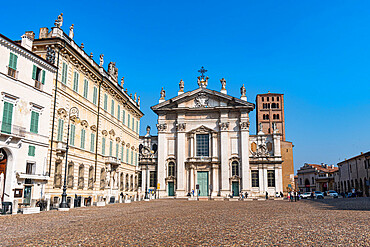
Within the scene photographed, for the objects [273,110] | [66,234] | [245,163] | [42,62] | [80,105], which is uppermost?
[273,110]

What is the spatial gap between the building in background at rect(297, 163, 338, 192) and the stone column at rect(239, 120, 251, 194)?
5766cm

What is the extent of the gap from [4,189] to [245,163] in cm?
3568

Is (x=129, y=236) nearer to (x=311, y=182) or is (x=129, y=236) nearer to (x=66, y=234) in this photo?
(x=66, y=234)

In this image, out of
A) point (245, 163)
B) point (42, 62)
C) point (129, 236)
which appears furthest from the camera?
point (245, 163)

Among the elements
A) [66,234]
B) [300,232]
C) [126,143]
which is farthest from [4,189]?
[126,143]

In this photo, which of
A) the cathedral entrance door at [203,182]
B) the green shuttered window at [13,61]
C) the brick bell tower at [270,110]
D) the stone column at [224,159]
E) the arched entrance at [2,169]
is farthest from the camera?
the brick bell tower at [270,110]

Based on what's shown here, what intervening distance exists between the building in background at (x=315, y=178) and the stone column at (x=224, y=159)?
59.1 m

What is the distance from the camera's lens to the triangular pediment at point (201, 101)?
51719 millimetres

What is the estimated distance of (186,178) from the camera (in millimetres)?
50969

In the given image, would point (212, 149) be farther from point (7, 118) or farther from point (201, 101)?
point (7, 118)

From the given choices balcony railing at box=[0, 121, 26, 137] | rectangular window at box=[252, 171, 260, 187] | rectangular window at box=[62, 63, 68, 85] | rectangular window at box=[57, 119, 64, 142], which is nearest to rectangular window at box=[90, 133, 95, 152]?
rectangular window at box=[57, 119, 64, 142]

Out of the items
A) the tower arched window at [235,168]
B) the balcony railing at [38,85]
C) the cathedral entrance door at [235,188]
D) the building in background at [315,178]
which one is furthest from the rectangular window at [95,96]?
the building in background at [315,178]

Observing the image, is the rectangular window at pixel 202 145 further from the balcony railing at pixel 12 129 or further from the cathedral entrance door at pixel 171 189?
the balcony railing at pixel 12 129

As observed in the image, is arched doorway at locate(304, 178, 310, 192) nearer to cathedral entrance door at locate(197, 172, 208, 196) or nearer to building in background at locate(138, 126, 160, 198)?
cathedral entrance door at locate(197, 172, 208, 196)
